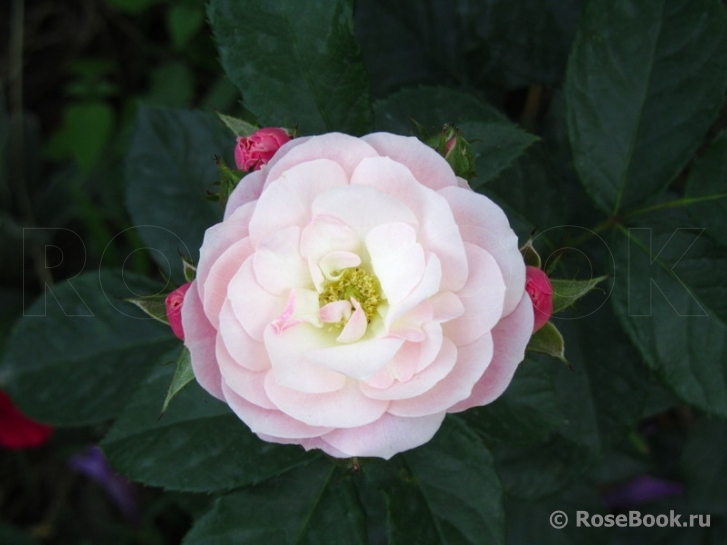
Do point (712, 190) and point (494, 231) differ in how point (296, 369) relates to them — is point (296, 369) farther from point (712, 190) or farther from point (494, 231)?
point (712, 190)

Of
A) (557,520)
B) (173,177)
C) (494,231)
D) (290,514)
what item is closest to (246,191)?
(494,231)

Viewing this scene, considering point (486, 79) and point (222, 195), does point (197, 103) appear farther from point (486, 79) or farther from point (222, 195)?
point (222, 195)

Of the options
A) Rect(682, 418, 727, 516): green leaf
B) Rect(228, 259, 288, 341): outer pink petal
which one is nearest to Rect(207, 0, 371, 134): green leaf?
Rect(228, 259, 288, 341): outer pink petal

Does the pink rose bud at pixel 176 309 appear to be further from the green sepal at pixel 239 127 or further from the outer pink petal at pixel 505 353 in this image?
the outer pink petal at pixel 505 353

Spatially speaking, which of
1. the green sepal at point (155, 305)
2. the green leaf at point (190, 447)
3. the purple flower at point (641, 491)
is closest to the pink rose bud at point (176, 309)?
the green sepal at point (155, 305)

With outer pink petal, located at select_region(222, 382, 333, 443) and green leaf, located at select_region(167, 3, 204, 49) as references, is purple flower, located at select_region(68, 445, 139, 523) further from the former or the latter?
outer pink petal, located at select_region(222, 382, 333, 443)

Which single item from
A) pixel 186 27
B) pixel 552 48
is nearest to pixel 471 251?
pixel 552 48
